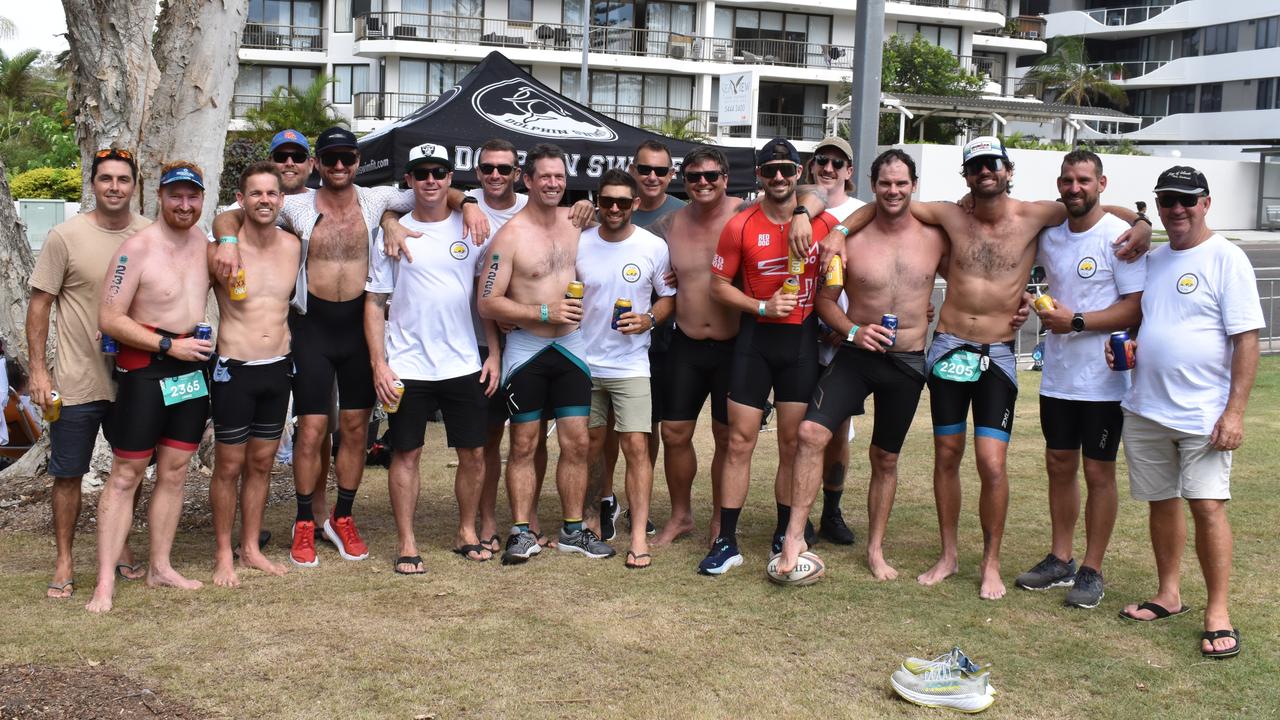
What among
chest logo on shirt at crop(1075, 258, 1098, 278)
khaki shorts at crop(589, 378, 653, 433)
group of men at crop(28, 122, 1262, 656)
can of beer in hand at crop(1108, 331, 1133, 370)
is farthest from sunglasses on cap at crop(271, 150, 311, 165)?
can of beer in hand at crop(1108, 331, 1133, 370)

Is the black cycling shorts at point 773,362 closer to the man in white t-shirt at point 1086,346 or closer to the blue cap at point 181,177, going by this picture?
the man in white t-shirt at point 1086,346

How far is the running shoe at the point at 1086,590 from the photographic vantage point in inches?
233

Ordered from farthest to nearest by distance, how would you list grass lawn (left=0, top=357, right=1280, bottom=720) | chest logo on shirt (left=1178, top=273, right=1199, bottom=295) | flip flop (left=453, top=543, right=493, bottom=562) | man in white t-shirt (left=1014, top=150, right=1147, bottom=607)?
flip flop (left=453, top=543, right=493, bottom=562) → man in white t-shirt (left=1014, top=150, right=1147, bottom=607) → chest logo on shirt (left=1178, top=273, right=1199, bottom=295) → grass lawn (left=0, top=357, right=1280, bottom=720)

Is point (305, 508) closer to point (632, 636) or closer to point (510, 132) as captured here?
point (632, 636)

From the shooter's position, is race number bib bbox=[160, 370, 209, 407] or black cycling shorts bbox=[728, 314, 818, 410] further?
black cycling shorts bbox=[728, 314, 818, 410]

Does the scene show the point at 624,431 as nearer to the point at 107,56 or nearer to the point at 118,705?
the point at 118,705

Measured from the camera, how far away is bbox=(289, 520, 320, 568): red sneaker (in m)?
6.65

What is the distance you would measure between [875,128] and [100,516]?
595cm

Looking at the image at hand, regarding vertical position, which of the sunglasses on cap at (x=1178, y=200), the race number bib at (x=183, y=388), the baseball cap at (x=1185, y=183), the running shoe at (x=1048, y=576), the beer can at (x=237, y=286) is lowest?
the running shoe at (x=1048, y=576)

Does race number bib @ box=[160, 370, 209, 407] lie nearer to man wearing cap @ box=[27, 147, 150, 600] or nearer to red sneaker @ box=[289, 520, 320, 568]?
man wearing cap @ box=[27, 147, 150, 600]

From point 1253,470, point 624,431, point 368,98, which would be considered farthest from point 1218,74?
point 624,431

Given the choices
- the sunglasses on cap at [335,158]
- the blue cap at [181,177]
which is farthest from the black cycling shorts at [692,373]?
the blue cap at [181,177]

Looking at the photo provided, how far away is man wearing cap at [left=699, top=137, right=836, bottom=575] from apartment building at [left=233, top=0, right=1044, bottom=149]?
124 ft

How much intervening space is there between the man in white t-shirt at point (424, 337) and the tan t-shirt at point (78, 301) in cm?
Result: 136
